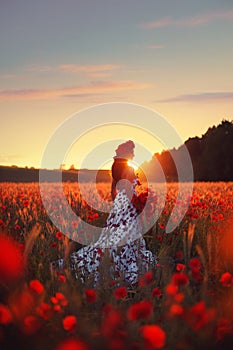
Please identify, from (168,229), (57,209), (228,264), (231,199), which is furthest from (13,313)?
(231,199)

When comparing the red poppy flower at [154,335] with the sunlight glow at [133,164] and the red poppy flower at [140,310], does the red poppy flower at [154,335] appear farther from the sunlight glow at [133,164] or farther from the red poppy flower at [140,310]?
the sunlight glow at [133,164]

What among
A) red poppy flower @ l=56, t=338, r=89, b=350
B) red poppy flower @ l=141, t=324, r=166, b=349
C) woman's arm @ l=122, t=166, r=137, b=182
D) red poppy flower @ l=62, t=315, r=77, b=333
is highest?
woman's arm @ l=122, t=166, r=137, b=182

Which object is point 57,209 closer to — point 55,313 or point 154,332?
point 55,313

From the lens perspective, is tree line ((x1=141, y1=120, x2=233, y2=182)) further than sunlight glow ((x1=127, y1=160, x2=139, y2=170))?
Yes

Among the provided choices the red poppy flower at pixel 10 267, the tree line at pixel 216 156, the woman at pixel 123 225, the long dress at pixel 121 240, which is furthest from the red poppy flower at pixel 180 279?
the tree line at pixel 216 156

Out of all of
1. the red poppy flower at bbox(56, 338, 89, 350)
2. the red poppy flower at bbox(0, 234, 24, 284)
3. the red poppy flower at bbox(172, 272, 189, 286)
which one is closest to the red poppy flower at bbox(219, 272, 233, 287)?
the red poppy flower at bbox(172, 272, 189, 286)

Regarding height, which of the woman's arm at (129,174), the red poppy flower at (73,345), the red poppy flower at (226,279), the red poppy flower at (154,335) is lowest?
the red poppy flower at (73,345)

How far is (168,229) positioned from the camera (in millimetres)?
6180

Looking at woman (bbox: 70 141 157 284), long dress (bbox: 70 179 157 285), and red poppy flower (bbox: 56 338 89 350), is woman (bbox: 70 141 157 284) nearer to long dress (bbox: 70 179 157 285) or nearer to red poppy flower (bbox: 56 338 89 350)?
long dress (bbox: 70 179 157 285)

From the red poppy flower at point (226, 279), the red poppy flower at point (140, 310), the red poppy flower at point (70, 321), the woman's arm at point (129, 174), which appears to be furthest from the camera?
the woman's arm at point (129, 174)

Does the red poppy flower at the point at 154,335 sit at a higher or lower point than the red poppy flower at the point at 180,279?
lower

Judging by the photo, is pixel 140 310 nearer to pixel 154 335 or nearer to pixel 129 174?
pixel 154 335

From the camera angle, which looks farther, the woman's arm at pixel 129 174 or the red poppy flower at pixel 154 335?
the woman's arm at pixel 129 174

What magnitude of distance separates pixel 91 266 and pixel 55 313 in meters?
2.90
